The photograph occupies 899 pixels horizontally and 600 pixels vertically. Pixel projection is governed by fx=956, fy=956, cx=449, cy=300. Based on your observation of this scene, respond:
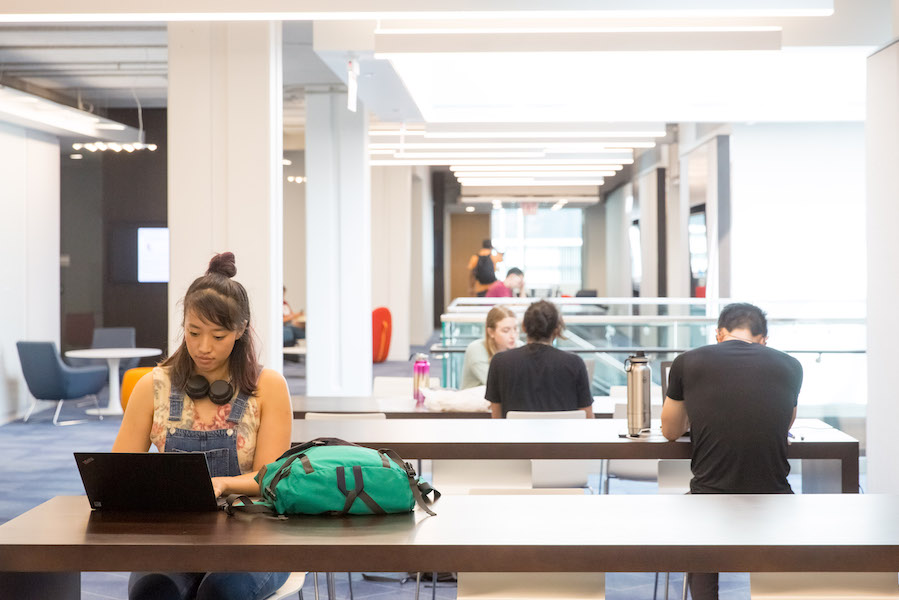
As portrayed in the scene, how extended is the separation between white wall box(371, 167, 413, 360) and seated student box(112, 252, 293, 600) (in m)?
13.8

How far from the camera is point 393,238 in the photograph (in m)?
16.7

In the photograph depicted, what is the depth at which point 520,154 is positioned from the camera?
36.8 ft

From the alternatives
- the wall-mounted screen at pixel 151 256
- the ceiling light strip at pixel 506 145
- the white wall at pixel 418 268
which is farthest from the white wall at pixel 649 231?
the wall-mounted screen at pixel 151 256

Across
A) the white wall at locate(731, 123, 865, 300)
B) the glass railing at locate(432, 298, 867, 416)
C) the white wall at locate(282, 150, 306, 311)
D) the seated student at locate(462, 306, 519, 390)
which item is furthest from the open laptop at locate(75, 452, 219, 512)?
the white wall at locate(282, 150, 306, 311)

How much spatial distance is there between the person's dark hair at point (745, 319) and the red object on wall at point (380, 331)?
12.0m

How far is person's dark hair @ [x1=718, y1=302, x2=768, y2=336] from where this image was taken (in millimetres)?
3740

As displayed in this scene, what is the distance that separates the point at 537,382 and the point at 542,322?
0.32m

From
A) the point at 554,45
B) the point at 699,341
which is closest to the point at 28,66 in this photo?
Answer: the point at 554,45

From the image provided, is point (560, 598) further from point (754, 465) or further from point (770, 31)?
point (770, 31)

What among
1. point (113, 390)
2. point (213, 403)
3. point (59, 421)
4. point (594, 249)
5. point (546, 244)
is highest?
point (546, 244)

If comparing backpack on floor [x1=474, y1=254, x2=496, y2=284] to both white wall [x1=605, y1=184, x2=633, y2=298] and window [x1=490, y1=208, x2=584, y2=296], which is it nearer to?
white wall [x1=605, y1=184, x2=633, y2=298]

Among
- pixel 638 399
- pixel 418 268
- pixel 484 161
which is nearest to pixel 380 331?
pixel 418 268

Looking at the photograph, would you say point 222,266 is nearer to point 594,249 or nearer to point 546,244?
point 594,249

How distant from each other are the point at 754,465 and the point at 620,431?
0.64 metres
